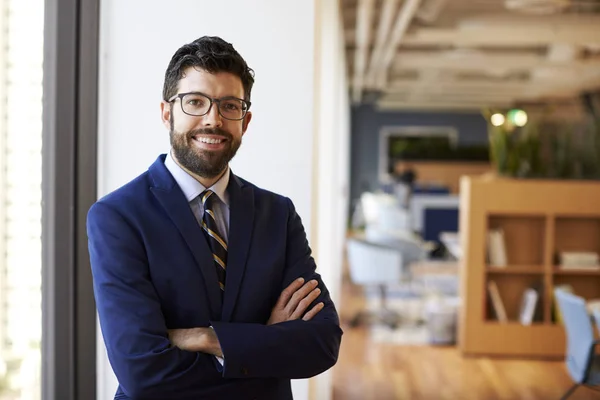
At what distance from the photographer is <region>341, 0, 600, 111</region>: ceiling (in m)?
8.43

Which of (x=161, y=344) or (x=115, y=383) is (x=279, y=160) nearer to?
(x=115, y=383)

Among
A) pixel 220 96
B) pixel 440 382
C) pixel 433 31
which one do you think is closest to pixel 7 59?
pixel 220 96

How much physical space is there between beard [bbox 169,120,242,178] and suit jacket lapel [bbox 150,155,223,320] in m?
0.08

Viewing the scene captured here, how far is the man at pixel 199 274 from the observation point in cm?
196

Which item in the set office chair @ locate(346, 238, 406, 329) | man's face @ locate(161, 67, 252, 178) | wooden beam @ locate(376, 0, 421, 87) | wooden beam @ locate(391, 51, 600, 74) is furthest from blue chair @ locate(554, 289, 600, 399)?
wooden beam @ locate(391, 51, 600, 74)

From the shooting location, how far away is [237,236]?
2.14 m

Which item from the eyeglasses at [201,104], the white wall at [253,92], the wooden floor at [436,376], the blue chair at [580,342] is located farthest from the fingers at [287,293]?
the wooden floor at [436,376]

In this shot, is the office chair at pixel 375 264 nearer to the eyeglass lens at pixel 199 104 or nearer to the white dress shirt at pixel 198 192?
the white dress shirt at pixel 198 192

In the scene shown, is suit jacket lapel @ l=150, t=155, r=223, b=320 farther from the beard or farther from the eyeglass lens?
the eyeglass lens

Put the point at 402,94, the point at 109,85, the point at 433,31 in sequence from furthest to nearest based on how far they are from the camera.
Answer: the point at 402,94
the point at 433,31
the point at 109,85

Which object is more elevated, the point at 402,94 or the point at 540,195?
the point at 402,94

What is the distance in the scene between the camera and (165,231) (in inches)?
81.4

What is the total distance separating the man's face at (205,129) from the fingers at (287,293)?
1.26 feet

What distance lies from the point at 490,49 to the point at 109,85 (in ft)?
31.6
